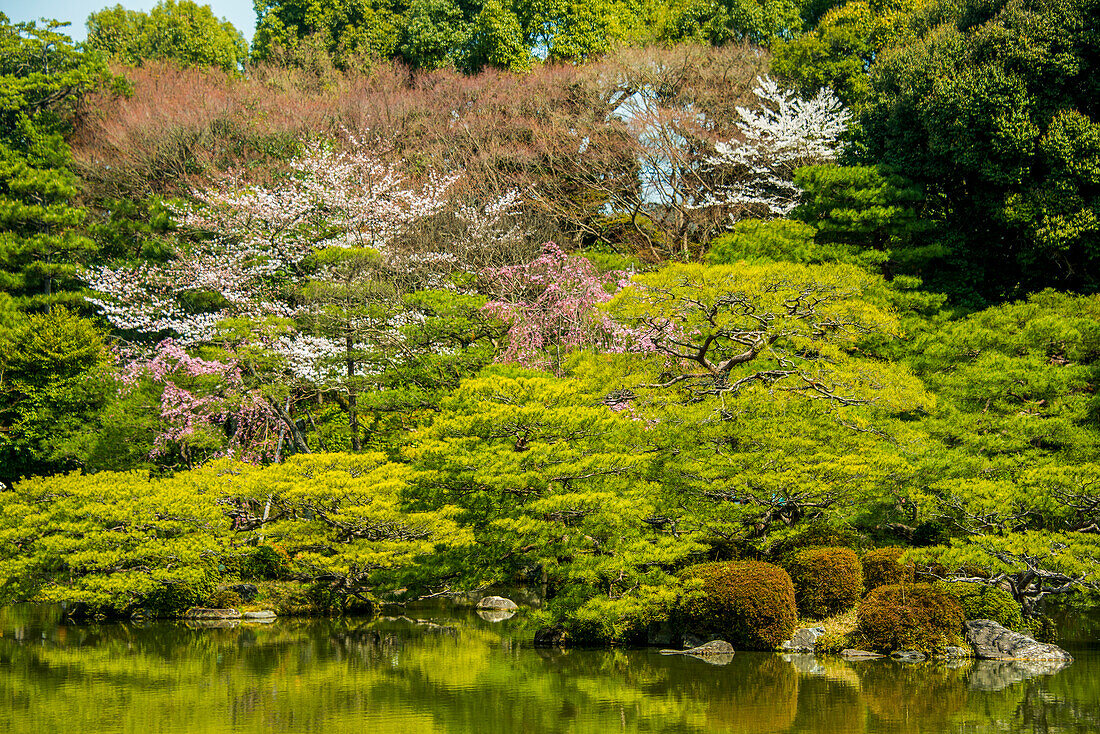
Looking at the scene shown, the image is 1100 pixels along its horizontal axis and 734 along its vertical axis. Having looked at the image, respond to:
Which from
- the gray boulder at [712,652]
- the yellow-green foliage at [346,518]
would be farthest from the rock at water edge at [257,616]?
the gray boulder at [712,652]

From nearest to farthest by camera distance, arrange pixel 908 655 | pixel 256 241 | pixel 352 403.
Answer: pixel 908 655 → pixel 352 403 → pixel 256 241

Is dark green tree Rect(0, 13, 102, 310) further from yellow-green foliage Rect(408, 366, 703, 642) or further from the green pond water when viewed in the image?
yellow-green foliage Rect(408, 366, 703, 642)

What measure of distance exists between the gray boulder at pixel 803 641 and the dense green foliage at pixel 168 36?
93.7 feet

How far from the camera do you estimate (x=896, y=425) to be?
44.5 feet

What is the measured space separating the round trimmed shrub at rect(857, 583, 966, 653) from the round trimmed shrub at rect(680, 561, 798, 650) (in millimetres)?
978

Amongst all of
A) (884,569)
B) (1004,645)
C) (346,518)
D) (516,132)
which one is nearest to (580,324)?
(346,518)

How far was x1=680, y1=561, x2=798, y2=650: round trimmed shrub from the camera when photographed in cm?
1147

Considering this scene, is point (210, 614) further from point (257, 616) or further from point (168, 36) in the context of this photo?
point (168, 36)

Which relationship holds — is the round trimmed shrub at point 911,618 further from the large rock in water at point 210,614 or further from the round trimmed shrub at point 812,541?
the large rock in water at point 210,614

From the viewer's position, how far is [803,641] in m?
11.6

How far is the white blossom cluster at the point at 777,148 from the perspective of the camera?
21516 mm

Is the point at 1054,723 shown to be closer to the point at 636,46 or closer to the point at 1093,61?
the point at 1093,61

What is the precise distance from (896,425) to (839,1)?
1785cm

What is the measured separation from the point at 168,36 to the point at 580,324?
A: 2483 centimetres
